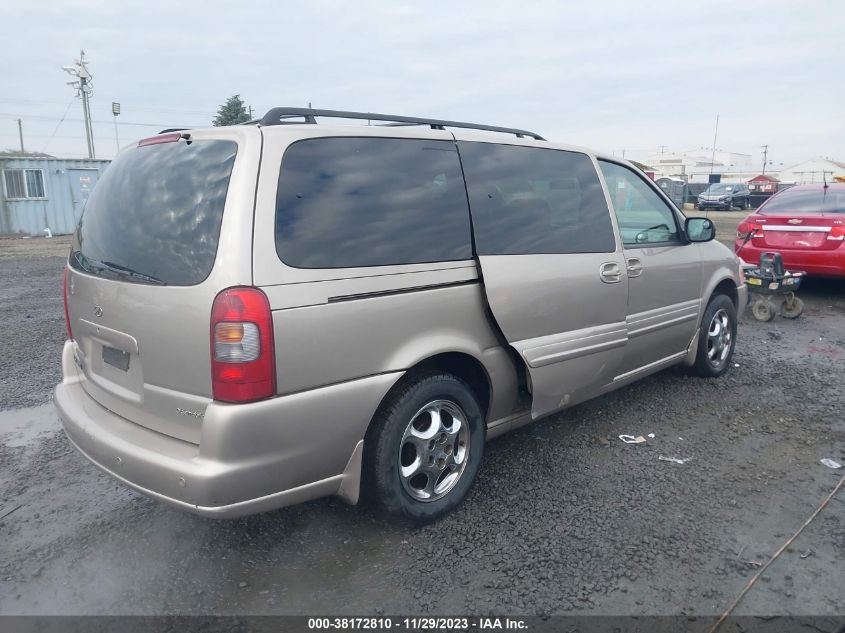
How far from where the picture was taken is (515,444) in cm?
414

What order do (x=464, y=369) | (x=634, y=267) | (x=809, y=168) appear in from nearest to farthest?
(x=464, y=369)
(x=634, y=267)
(x=809, y=168)

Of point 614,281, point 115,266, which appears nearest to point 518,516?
point 614,281

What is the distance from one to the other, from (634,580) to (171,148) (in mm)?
2773

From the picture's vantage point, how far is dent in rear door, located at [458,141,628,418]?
133 inches

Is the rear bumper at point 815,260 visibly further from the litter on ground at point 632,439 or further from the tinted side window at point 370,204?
the tinted side window at point 370,204

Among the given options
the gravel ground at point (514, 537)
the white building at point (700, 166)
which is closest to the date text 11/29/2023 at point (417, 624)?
the gravel ground at point (514, 537)

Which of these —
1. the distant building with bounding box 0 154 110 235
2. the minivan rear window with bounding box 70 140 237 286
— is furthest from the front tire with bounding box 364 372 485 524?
the distant building with bounding box 0 154 110 235

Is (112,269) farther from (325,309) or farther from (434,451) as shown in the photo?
(434,451)

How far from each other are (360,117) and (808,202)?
7.71m

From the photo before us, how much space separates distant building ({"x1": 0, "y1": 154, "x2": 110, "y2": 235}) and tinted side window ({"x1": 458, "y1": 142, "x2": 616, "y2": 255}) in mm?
18791

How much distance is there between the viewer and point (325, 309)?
261 cm

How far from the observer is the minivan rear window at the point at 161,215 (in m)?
2.57

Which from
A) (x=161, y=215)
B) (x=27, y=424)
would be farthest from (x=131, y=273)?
(x=27, y=424)

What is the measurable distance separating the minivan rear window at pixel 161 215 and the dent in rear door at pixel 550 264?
1.33 meters
